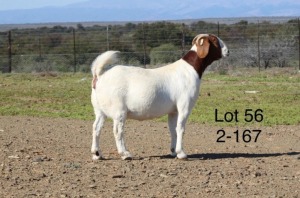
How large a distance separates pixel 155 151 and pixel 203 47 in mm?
2089

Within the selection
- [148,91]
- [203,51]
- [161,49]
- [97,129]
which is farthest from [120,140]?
[161,49]

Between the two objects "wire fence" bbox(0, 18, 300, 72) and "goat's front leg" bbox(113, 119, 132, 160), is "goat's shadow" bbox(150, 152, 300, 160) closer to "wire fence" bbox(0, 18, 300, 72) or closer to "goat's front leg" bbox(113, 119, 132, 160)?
"goat's front leg" bbox(113, 119, 132, 160)

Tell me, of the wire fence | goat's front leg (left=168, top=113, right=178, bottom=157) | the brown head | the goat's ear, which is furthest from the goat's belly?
the wire fence

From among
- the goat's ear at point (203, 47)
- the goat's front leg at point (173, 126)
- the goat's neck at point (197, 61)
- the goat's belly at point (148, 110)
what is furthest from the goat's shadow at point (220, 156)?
the goat's ear at point (203, 47)

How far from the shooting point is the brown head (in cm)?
1273

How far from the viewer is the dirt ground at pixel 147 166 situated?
33.5 ft

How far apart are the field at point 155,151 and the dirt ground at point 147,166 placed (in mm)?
14

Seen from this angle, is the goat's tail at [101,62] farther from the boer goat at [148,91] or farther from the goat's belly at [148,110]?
the goat's belly at [148,110]

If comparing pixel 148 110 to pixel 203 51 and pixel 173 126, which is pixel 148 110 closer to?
pixel 173 126

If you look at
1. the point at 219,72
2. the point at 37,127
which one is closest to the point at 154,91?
the point at 37,127

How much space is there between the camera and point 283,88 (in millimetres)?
25234

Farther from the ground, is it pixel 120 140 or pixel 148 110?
pixel 148 110

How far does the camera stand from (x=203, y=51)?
501 inches

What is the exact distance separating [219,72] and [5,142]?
68.0ft
